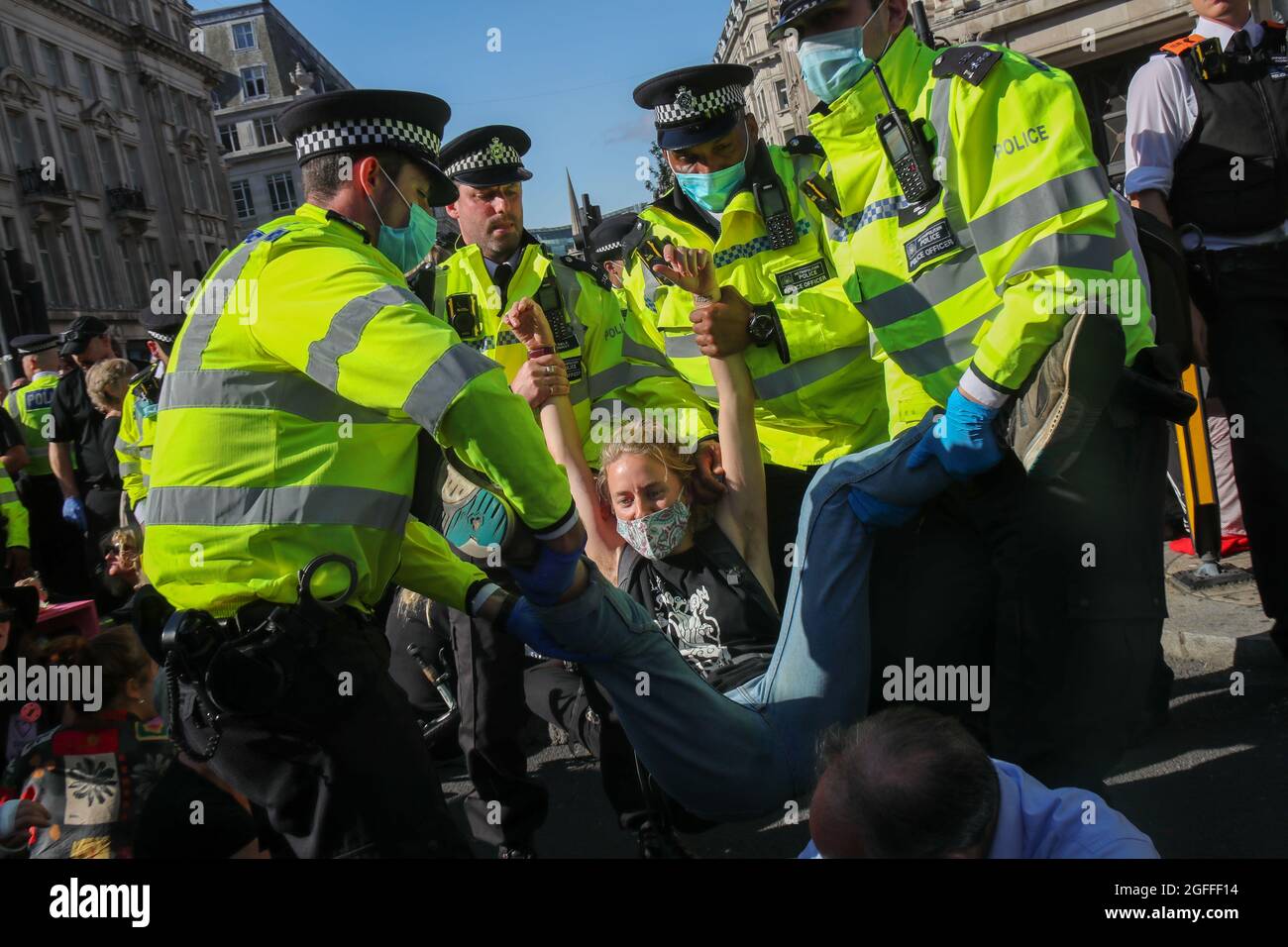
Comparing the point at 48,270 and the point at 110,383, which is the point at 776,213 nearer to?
the point at 110,383

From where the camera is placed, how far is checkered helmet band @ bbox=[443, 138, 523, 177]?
4.62 m

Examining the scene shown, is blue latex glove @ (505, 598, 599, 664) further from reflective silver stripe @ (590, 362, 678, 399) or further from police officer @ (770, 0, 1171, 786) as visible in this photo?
reflective silver stripe @ (590, 362, 678, 399)

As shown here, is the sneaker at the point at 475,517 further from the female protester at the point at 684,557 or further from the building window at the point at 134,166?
the building window at the point at 134,166

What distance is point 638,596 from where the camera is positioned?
3613mm

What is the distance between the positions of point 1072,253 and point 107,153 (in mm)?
40662

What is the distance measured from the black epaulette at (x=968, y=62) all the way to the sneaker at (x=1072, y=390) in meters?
0.68

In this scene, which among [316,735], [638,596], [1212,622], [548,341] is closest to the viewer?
[316,735]

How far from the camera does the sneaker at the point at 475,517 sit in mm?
2588

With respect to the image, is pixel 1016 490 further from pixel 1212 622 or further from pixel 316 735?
pixel 1212 622

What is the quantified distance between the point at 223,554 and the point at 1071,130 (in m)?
2.02

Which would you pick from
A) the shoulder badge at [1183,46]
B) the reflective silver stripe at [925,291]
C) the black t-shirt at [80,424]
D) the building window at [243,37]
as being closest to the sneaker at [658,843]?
the reflective silver stripe at [925,291]
